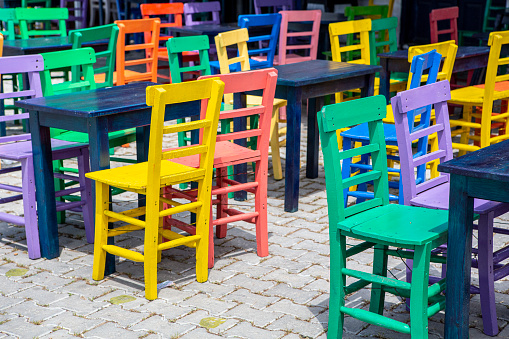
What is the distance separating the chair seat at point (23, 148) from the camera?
4.19 meters

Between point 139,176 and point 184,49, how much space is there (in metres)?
2.05

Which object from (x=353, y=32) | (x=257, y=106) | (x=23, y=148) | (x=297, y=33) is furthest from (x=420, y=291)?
(x=297, y=33)

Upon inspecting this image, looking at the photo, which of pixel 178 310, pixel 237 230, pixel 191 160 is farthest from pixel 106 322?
pixel 237 230

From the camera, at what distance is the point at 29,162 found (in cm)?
421

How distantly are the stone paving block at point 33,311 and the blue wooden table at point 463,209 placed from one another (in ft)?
6.31

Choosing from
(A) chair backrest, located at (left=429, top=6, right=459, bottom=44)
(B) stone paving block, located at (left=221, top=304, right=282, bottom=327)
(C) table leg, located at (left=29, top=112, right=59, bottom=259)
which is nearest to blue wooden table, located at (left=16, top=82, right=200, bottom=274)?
(C) table leg, located at (left=29, top=112, right=59, bottom=259)

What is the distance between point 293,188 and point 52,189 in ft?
5.60

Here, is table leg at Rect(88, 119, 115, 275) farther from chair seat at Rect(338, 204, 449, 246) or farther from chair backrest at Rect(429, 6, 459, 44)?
chair backrest at Rect(429, 6, 459, 44)

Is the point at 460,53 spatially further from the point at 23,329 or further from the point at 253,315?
the point at 23,329

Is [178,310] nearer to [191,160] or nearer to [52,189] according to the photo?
[191,160]

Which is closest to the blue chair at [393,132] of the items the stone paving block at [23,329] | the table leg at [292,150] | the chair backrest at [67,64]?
the table leg at [292,150]

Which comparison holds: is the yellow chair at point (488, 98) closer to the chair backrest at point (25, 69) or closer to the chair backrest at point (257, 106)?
the chair backrest at point (257, 106)

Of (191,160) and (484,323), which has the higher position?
(191,160)

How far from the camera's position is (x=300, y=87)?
4906mm
